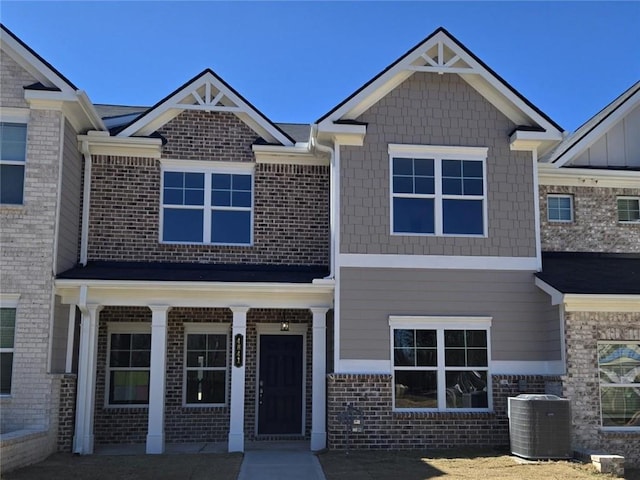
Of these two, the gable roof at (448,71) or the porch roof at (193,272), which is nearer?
the porch roof at (193,272)

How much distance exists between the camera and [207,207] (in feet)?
48.4

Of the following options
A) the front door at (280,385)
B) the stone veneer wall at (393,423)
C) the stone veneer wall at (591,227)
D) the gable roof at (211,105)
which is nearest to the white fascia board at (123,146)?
the gable roof at (211,105)

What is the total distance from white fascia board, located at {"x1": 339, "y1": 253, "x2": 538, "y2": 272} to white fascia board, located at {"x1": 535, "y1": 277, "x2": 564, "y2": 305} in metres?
0.35

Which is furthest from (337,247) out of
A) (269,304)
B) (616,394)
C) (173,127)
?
(616,394)

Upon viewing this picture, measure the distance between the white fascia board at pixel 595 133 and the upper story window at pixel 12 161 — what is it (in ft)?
36.0

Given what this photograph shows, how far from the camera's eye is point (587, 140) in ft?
51.5

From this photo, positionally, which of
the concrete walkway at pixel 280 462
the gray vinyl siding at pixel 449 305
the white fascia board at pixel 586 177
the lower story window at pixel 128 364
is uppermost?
the white fascia board at pixel 586 177

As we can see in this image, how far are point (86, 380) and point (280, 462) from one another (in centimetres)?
399

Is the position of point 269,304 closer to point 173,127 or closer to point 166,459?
point 166,459

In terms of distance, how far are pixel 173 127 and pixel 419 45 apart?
541 centimetres

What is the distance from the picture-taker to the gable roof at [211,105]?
14680 millimetres

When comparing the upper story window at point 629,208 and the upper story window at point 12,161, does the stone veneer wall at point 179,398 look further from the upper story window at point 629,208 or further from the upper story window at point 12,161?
the upper story window at point 629,208

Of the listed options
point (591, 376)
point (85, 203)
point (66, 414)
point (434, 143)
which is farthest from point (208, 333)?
point (591, 376)

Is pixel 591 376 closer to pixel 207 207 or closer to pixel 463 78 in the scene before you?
pixel 463 78
